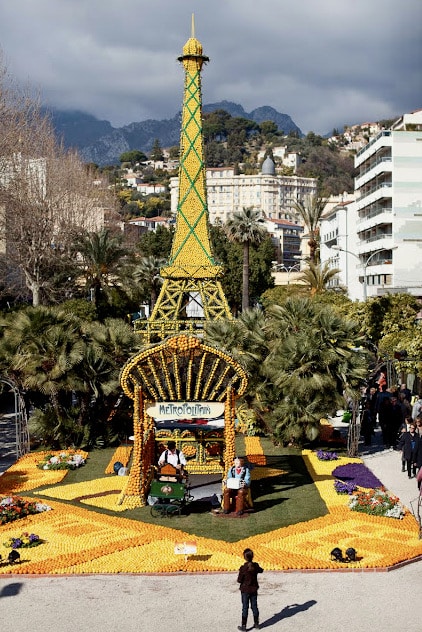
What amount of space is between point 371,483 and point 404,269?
4706 cm

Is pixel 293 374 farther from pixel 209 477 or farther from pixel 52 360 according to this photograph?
pixel 52 360

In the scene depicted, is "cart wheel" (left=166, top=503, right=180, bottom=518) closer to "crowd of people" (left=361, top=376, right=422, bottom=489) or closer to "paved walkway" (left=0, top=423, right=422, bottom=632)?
"paved walkway" (left=0, top=423, right=422, bottom=632)

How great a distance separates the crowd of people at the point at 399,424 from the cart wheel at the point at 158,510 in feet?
23.7

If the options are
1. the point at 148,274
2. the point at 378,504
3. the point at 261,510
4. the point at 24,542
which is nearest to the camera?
the point at 24,542

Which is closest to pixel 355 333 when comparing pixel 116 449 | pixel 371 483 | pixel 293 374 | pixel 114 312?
pixel 293 374

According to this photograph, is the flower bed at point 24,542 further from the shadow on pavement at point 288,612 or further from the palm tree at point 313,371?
the palm tree at point 313,371

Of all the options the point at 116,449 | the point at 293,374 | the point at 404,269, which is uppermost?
the point at 404,269

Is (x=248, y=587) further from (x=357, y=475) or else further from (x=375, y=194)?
(x=375, y=194)

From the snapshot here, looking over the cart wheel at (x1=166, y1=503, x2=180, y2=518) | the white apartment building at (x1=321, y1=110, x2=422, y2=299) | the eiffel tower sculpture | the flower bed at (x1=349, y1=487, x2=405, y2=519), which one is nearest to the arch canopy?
the cart wheel at (x1=166, y1=503, x2=180, y2=518)

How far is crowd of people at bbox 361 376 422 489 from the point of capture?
2316 centimetres

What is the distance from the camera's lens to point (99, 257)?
211ft

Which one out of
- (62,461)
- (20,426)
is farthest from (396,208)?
(62,461)

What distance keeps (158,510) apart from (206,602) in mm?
5537

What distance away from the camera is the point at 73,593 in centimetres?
1408
